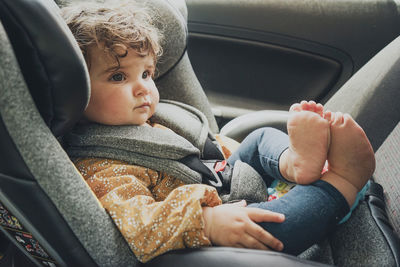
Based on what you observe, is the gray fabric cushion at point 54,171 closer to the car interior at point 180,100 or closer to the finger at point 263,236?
the car interior at point 180,100

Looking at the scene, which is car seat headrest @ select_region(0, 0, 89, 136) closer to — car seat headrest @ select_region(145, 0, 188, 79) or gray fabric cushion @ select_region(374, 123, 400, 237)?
car seat headrest @ select_region(145, 0, 188, 79)

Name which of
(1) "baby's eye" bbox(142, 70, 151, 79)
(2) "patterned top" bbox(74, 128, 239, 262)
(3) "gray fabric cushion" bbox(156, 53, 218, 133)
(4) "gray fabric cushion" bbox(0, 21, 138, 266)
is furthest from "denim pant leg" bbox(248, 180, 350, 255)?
(3) "gray fabric cushion" bbox(156, 53, 218, 133)

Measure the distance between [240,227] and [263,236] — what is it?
0.05 meters

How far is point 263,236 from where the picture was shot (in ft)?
2.15

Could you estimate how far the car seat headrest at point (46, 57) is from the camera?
17.7 inches

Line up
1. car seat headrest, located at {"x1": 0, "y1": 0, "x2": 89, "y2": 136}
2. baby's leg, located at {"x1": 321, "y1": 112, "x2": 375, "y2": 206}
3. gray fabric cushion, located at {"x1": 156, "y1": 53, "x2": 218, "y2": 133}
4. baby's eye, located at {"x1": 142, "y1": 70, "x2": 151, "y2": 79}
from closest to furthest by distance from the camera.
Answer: car seat headrest, located at {"x1": 0, "y1": 0, "x2": 89, "y2": 136} → baby's leg, located at {"x1": 321, "y1": 112, "x2": 375, "y2": 206} → baby's eye, located at {"x1": 142, "y1": 70, "x2": 151, "y2": 79} → gray fabric cushion, located at {"x1": 156, "y1": 53, "x2": 218, "y2": 133}

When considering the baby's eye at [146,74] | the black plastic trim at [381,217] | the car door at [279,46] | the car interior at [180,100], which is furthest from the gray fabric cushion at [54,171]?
the car door at [279,46]

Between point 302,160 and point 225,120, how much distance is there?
80cm

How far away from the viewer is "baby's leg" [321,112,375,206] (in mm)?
717

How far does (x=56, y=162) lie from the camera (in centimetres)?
51

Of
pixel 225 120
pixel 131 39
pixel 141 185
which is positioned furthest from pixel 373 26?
pixel 141 185

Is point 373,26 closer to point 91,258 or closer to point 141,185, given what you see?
point 141,185

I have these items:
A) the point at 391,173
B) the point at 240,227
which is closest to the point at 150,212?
the point at 240,227

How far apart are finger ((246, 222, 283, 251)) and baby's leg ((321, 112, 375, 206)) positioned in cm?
17
